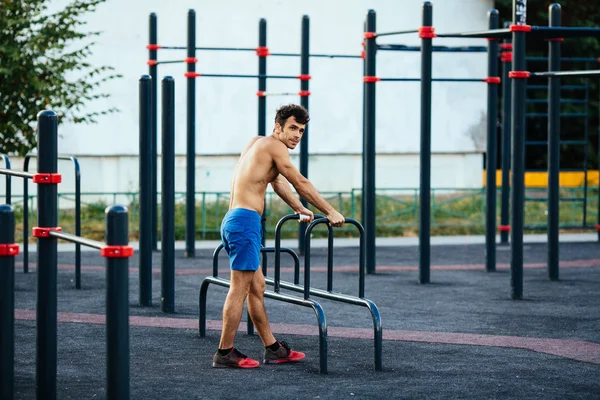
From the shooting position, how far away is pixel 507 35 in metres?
11.1

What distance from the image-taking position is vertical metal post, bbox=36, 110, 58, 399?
17.9 ft

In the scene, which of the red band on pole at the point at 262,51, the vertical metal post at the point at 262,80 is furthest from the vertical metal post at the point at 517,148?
the red band on pole at the point at 262,51

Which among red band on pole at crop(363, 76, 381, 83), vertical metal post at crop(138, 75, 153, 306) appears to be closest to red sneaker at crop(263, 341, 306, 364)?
vertical metal post at crop(138, 75, 153, 306)

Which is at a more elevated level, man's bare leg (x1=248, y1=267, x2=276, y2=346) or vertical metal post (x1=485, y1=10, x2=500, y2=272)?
vertical metal post (x1=485, y1=10, x2=500, y2=272)

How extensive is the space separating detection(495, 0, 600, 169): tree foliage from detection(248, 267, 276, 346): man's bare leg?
2047 centimetres

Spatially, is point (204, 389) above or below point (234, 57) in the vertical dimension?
below

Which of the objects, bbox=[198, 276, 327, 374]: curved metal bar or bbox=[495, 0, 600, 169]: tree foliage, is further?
bbox=[495, 0, 600, 169]: tree foliage

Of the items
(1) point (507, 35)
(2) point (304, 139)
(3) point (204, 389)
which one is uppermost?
(1) point (507, 35)

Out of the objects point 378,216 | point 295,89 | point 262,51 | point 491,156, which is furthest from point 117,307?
point 295,89

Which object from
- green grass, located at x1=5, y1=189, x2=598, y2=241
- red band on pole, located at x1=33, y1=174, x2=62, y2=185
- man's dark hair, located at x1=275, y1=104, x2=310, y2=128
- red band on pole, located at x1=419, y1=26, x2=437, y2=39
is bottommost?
green grass, located at x1=5, y1=189, x2=598, y2=241

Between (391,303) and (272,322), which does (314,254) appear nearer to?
(391,303)

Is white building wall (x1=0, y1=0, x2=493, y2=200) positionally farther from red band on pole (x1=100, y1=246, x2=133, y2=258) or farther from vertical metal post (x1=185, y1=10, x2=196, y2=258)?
red band on pole (x1=100, y1=246, x2=133, y2=258)

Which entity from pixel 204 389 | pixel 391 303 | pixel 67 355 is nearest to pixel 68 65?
pixel 391 303

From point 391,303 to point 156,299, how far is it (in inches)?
87.3
